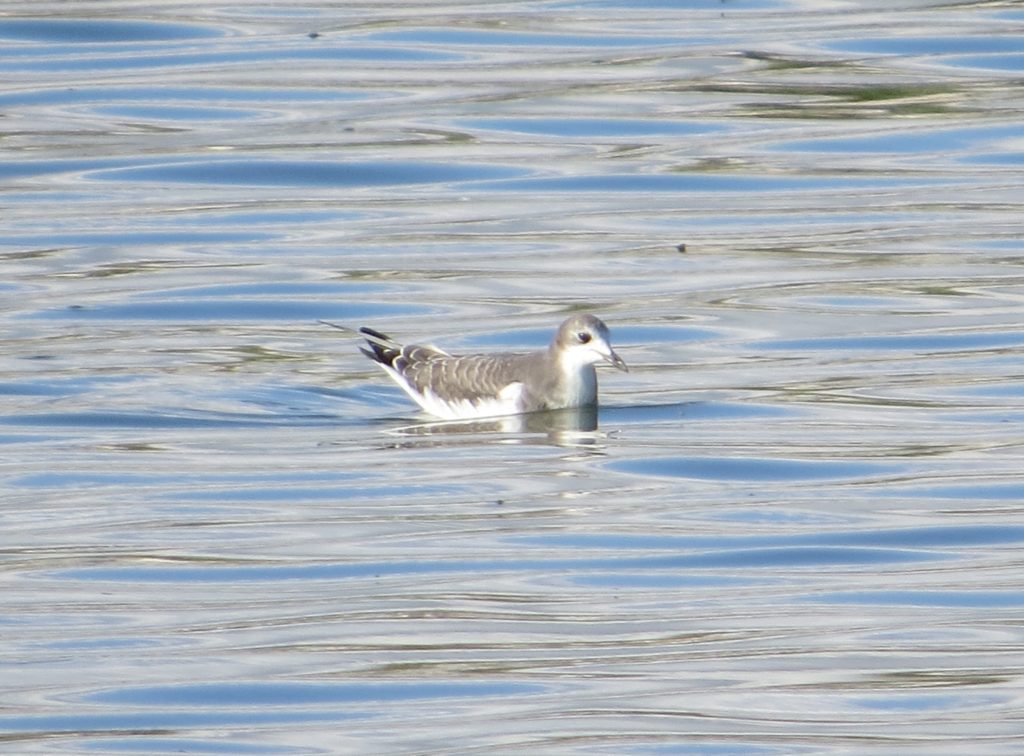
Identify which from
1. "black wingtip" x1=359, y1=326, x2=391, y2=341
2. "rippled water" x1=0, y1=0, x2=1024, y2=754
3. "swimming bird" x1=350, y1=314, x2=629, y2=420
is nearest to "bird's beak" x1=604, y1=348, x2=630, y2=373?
"swimming bird" x1=350, y1=314, x2=629, y2=420

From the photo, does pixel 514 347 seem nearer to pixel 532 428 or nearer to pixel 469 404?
pixel 469 404

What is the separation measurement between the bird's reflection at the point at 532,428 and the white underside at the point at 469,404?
0.13ft

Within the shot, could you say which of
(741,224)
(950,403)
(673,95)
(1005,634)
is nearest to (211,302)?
(741,224)

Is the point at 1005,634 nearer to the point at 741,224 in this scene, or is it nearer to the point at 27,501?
the point at 27,501

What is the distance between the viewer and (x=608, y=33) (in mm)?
23391

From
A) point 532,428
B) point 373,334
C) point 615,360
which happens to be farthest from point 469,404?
point 615,360

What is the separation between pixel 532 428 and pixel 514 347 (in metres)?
1.81

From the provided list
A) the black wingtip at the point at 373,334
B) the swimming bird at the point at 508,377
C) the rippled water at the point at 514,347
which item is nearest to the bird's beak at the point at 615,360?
the swimming bird at the point at 508,377

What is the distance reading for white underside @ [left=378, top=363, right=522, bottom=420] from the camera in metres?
13.5

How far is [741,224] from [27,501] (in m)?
7.67

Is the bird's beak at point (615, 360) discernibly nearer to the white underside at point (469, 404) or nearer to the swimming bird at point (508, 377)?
the swimming bird at point (508, 377)

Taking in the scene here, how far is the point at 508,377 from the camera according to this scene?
13508 millimetres

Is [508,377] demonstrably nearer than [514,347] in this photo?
Yes

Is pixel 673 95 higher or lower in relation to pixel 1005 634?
higher
